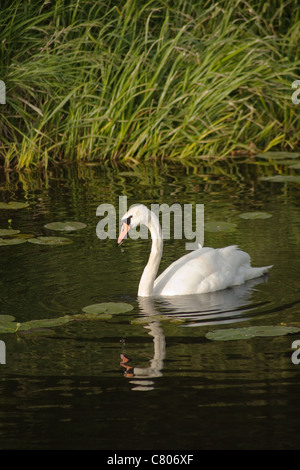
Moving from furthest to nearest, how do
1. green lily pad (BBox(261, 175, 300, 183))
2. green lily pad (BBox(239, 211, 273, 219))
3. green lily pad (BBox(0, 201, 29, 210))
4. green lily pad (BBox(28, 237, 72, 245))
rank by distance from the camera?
green lily pad (BBox(261, 175, 300, 183)), green lily pad (BBox(0, 201, 29, 210)), green lily pad (BBox(239, 211, 273, 219)), green lily pad (BBox(28, 237, 72, 245))

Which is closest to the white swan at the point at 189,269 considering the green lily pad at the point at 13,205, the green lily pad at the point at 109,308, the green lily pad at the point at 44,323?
the green lily pad at the point at 109,308

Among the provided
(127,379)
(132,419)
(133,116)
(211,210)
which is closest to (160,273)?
(211,210)

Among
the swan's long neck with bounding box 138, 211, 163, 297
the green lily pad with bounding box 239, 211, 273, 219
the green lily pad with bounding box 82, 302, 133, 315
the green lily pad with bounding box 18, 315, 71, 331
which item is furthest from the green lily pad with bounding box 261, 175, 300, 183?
the green lily pad with bounding box 18, 315, 71, 331

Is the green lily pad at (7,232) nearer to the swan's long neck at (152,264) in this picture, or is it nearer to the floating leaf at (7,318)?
the swan's long neck at (152,264)

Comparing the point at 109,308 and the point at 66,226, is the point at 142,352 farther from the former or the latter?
the point at 66,226

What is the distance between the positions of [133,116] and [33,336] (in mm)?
5373

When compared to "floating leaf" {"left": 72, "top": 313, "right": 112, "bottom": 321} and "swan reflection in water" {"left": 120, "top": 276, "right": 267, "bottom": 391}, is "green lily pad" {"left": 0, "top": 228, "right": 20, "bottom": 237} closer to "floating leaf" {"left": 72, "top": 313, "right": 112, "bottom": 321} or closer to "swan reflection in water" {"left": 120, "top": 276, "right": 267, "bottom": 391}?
"swan reflection in water" {"left": 120, "top": 276, "right": 267, "bottom": 391}

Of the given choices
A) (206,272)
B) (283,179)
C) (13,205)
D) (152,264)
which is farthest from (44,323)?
(283,179)

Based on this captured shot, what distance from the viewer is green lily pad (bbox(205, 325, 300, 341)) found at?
20.7ft

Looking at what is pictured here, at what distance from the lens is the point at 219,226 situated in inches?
350

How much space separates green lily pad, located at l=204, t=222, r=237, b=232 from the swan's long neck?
1360 millimetres

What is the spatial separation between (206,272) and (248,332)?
1.34 meters

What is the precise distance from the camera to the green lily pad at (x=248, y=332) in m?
6.31
